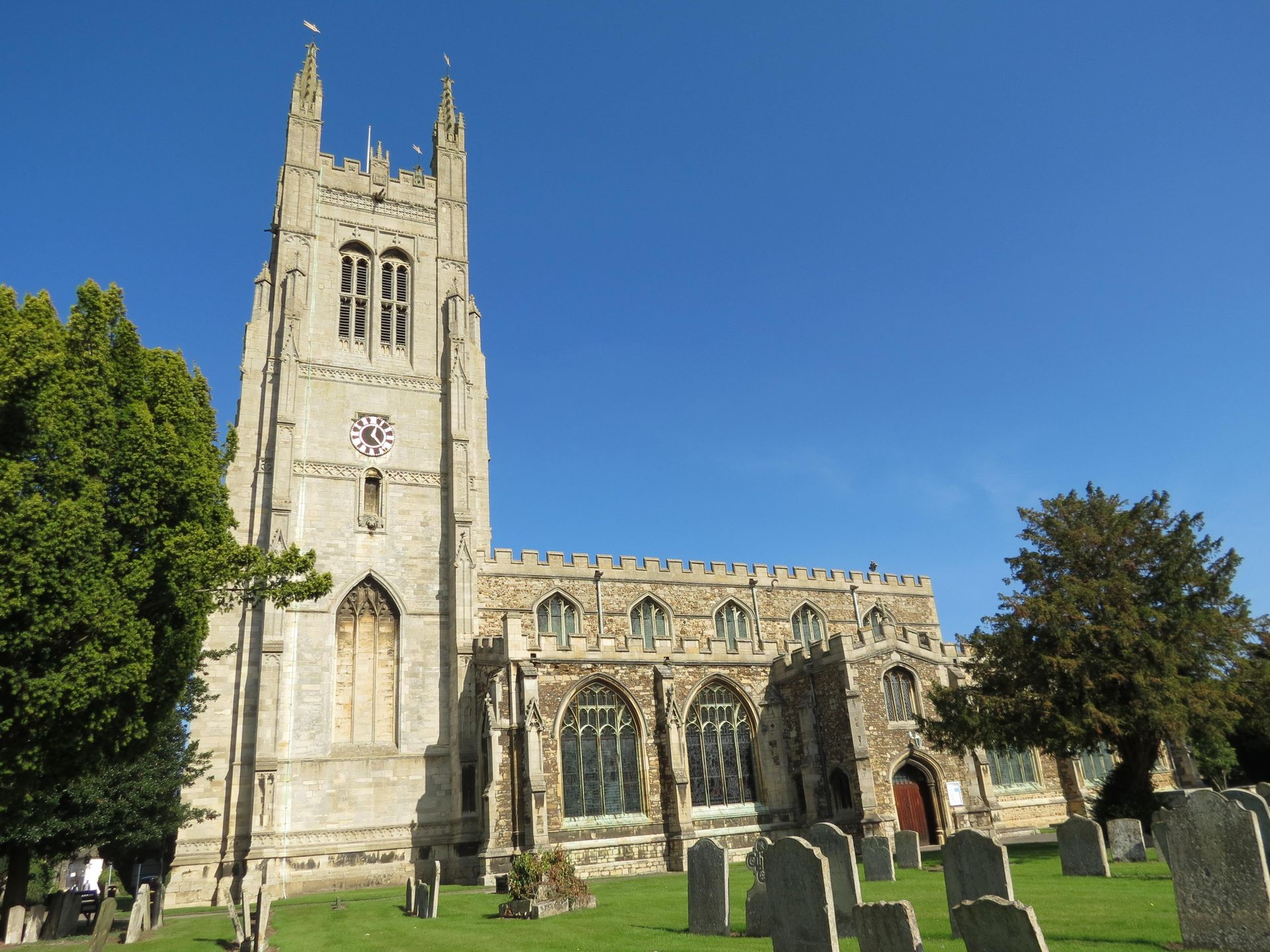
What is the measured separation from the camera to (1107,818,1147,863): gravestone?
15383 mm

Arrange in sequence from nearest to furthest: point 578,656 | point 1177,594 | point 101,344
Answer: point 101,344 < point 1177,594 < point 578,656

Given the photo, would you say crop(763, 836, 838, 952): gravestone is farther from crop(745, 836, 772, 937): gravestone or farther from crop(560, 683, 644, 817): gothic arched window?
crop(560, 683, 644, 817): gothic arched window

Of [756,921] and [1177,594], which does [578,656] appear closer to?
[756,921]

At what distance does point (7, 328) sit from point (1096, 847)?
60.8ft

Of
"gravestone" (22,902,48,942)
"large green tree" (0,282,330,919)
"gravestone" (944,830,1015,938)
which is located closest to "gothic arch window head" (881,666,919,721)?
"gravestone" (944,830,1015,938)

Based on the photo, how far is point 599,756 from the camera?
2381cm

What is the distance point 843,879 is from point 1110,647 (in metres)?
11.9

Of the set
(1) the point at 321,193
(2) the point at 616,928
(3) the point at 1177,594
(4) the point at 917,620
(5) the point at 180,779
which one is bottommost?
(2) the point at 616,928

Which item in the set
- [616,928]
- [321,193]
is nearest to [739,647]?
[616,928]

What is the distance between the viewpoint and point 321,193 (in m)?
32.8

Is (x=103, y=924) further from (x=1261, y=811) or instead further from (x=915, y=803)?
(x=915, y=803)

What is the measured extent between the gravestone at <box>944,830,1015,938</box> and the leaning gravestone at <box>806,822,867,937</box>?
3.66 feet

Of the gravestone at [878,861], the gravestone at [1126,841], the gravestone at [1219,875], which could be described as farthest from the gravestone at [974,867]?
the gravestone at [1126,841]

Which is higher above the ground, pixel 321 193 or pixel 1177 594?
pixel 321 193
